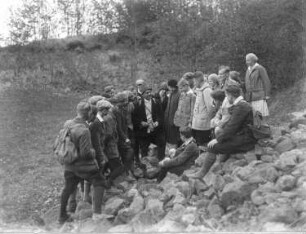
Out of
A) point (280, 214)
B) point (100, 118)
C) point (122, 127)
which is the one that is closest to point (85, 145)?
point (100, 118)

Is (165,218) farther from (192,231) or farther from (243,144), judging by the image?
(243,144)

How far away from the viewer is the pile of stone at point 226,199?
5.21 m

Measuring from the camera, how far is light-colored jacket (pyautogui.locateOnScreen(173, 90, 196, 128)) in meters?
8.40

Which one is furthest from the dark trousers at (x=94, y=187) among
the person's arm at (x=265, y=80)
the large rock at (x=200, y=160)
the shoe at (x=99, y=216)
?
the person's arm at (x=265, y=80)

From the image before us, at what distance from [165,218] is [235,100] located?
2.26m

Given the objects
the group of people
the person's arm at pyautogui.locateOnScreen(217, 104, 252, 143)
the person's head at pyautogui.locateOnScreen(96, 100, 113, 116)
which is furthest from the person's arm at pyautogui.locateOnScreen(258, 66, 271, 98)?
the person's head at pyautogui.locateOnScreen(96, 100, 113, 116)

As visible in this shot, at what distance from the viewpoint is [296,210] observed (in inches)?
201

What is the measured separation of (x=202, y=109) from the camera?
7.95 meters

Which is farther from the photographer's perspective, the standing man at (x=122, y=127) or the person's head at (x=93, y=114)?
the standing man at (x=122, y=127)

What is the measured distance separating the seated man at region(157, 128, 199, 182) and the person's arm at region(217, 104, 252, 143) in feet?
3.00

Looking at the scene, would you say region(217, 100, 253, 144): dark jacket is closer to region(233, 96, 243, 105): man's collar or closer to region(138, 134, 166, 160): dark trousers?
region(233, 96, 243, 105): man's collar

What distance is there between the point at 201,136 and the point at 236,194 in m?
2.38

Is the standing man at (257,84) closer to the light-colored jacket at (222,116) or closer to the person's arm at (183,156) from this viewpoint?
the light-colored jacket at (222,116)

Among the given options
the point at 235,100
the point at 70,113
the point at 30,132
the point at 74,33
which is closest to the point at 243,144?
the point at 235,100
